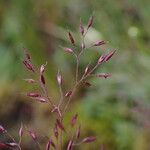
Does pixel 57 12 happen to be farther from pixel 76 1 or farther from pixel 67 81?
pixel 67 81

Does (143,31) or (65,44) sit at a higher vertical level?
(143,31)

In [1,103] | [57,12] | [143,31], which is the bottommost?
[1,103]

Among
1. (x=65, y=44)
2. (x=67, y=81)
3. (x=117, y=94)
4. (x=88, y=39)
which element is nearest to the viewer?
(x=117, y=94)

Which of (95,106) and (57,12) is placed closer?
(95,106)

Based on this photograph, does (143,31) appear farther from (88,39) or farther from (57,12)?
(57,12)

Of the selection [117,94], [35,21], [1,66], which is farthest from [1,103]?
[117,94]

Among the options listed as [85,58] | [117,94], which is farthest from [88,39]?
[117,94]

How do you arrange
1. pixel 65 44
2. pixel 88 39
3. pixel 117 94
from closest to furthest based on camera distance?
pixel 117 94
pixel 88 39
pixel 65 44
